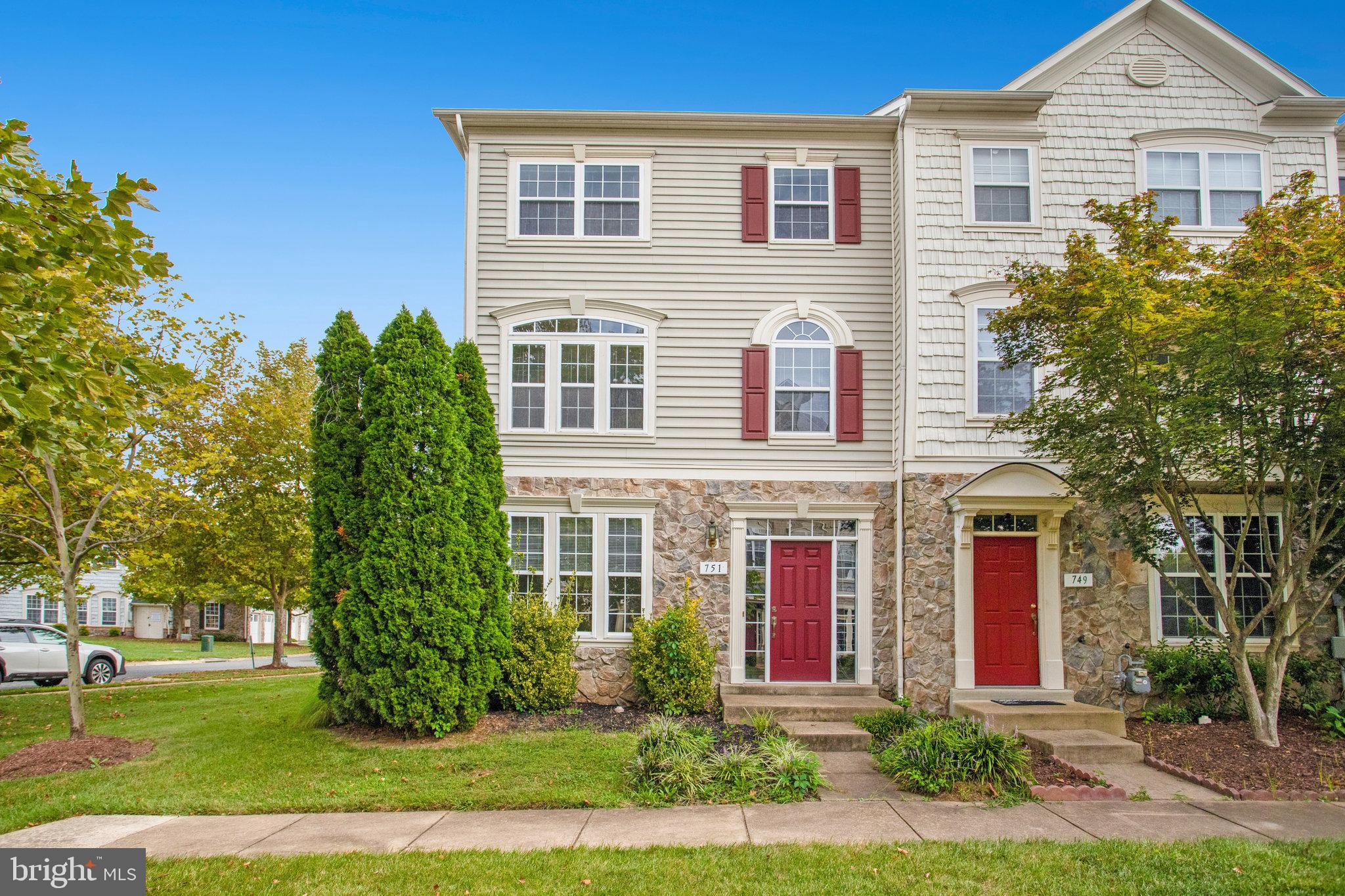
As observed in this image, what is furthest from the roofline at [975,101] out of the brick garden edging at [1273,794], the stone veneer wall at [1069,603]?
the brick garden edging at [1273,794]

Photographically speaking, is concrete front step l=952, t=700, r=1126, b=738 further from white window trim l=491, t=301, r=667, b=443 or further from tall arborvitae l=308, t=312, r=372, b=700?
tall arborvitae l=308, t=312, r=372, b=700

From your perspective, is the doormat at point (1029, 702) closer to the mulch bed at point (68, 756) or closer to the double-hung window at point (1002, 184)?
the double-hung window at point (1002, 184)

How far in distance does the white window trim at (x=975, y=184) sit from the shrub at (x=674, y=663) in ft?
21.5

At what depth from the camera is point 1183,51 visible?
38.2ft

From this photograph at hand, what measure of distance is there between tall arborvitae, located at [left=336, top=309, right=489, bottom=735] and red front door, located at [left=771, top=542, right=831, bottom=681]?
408 cm

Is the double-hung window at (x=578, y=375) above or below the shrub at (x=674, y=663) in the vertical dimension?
above

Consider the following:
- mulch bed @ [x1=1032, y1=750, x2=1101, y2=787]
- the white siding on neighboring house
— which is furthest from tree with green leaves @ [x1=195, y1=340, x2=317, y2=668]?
the white siding on neighboring house

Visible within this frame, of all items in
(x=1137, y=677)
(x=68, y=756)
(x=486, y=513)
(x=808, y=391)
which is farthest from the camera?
(x=808, y=391)

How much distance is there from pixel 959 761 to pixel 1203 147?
30.6ft

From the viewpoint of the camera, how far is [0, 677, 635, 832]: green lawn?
7.15 m

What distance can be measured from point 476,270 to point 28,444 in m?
7.54

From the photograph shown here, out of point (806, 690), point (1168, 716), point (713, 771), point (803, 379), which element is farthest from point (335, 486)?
point (1168, 716)

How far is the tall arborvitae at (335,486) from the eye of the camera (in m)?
9.32

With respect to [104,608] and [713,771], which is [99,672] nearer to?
[713,771]
